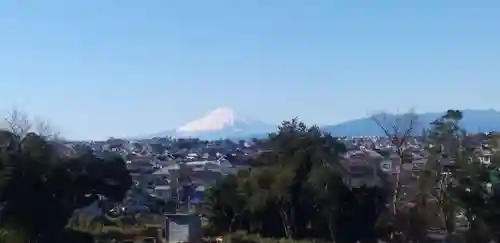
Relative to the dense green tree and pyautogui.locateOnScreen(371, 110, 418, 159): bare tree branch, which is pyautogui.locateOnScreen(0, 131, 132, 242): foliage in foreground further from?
pyautogui.locateOnScreen(371, 110, 418, 159): bare tree branch

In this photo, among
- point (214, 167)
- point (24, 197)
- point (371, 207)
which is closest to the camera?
point (24, 197)

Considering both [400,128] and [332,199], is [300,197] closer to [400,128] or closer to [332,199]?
[332,199]

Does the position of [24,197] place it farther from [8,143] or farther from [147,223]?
[147,223]

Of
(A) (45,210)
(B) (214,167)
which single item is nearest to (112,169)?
(A) (45,210)

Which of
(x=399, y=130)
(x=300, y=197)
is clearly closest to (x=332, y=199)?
(x=300, y=197)

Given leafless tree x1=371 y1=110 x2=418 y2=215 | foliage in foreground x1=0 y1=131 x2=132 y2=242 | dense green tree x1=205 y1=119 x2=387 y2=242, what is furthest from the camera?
leafless tree x1=371 y1=110 x2=418 y2=215

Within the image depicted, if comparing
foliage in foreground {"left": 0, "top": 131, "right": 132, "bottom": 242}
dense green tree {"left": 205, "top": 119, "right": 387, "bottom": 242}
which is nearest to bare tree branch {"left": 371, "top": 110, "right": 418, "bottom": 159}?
dense green tree {"left": 205, "top": 119, "right": 387, "bottom": 242}
